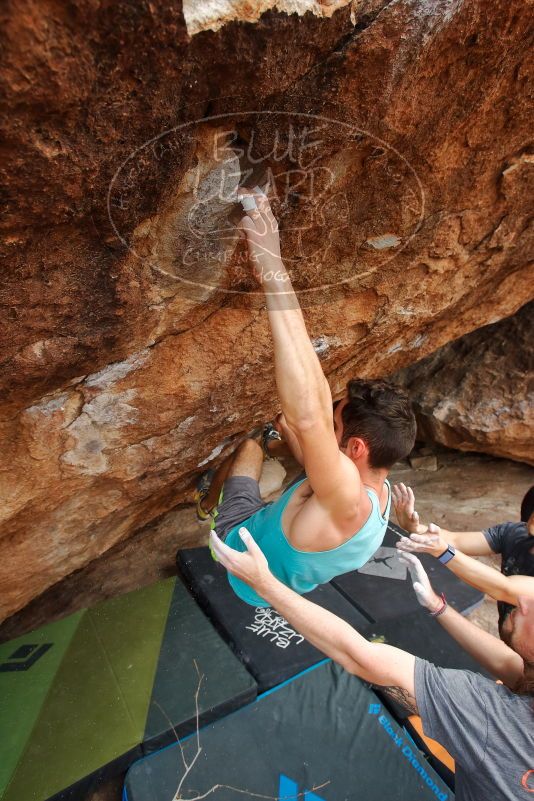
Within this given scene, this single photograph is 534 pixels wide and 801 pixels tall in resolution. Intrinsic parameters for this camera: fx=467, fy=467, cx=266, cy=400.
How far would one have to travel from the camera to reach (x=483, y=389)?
431cm

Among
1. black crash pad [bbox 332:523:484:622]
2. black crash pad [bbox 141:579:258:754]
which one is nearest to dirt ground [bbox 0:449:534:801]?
black crash pad [bbox 332:523:484:622]

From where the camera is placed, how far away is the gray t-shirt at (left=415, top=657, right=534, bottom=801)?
52.7 inches

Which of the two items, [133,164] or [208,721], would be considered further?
[208,721]

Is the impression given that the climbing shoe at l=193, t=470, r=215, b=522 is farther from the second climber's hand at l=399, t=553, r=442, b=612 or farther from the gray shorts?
the second climber's hand at l=399, t=553, r=442, b=612

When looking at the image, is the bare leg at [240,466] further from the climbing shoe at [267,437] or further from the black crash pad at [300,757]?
the black crash pad at [300,757]

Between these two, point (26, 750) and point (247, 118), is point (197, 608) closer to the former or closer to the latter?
point (26, 750)

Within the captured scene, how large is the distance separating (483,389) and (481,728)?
11.1ft

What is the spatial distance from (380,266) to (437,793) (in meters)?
2.46

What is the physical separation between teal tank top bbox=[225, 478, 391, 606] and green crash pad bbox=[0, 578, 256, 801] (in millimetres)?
1210

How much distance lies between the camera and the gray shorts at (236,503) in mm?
1992

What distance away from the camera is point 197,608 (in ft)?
9.91

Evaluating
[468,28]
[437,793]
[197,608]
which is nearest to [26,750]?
[197,608]

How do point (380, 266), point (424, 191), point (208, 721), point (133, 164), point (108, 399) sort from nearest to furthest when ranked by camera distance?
point (133, 164) < point (424, 191) < point (108, 399) < point (380, 266) < point (208, 721)

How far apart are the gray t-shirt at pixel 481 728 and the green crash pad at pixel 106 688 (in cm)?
135
